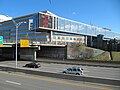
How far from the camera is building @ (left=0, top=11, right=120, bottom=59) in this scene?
112 metres

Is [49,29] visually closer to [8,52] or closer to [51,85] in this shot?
[8,52]

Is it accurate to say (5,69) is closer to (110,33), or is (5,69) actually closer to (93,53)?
(93,53)

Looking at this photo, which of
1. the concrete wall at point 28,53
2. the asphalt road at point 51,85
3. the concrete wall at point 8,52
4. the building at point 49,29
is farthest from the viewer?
the building at point 49,29

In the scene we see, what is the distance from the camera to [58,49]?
8281 centimetres

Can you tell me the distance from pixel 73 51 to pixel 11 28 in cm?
7487

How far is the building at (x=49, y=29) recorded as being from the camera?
4407 inches

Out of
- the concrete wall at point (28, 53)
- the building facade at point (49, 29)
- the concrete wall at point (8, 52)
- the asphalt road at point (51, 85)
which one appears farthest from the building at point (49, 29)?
the asphalt road at point (51, 85)

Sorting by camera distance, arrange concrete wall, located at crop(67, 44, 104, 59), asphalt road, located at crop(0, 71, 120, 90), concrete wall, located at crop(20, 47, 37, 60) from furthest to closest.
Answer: concrete wall, located at crop(20, 47, 37, 60) < concrete wall, located at crop(67, 44, 104, 59) < asphalt road, located at crop(0, 71, 120, 90)

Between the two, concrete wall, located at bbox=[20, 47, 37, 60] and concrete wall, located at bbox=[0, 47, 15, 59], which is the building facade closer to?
concrete wall, located at bbox=[0, 47, 15, 59]

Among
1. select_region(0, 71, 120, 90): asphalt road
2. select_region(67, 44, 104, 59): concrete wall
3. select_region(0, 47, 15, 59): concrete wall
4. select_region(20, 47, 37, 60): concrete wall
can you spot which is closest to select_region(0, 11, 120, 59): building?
select_region(0, 47, 15, 59): concrete wall

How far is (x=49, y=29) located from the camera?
112m

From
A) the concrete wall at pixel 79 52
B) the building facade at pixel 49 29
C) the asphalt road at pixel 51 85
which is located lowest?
the asphalt road at pixel 51 85

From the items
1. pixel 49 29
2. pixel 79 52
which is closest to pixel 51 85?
pixel 79 52

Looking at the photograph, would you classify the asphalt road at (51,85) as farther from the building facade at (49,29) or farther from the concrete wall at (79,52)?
the building facade at (49,29)
